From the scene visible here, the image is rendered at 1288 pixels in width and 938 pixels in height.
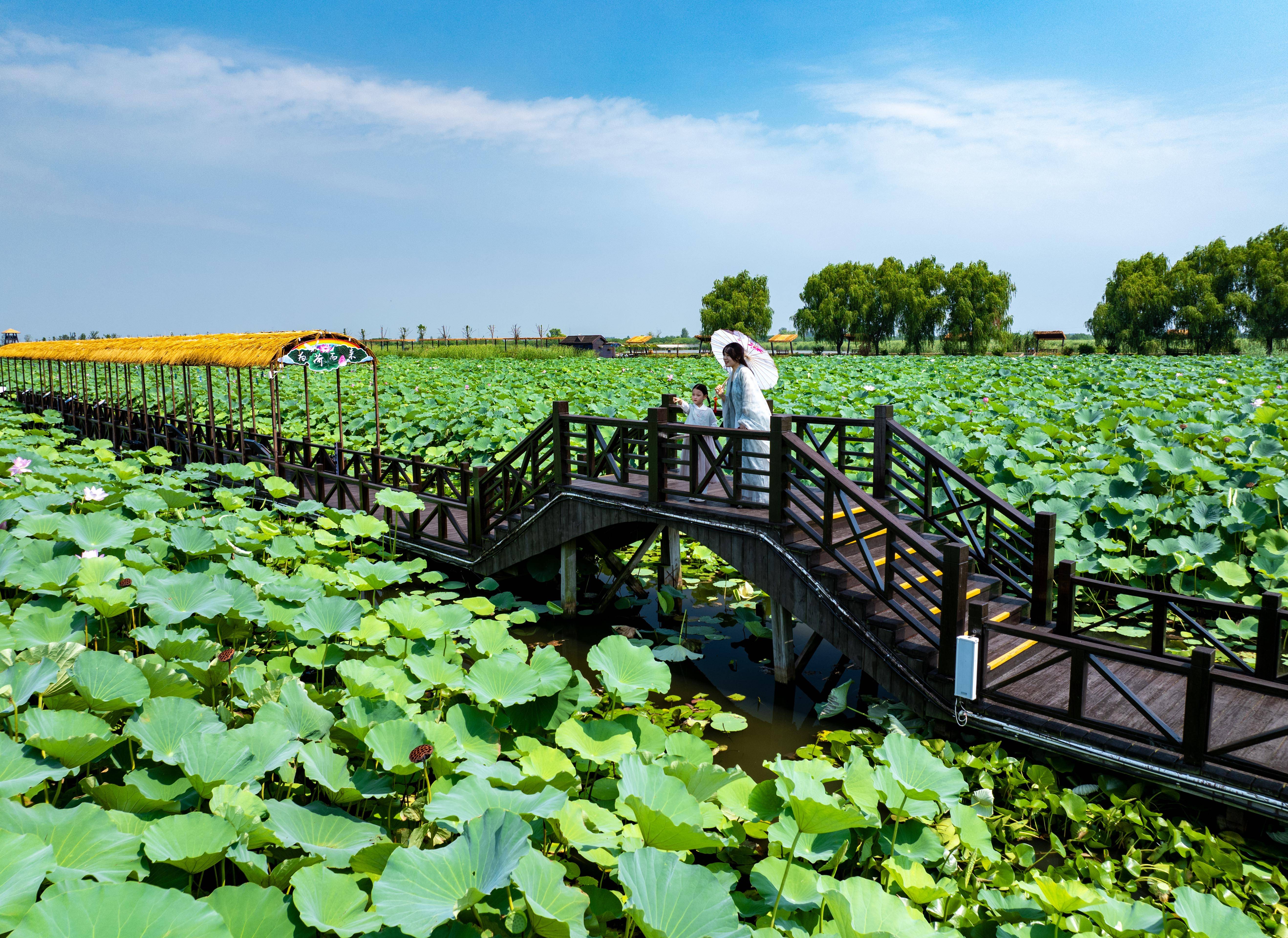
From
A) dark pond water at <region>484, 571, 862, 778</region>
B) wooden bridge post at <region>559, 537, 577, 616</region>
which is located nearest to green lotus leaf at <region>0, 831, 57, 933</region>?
dark pond water at <region>484, 571, 862, 778</region>

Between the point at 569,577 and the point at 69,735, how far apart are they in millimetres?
5074

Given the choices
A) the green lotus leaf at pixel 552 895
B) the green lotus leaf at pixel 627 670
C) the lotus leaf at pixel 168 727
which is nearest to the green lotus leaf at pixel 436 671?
the green lotus leaf at pixel 627 670

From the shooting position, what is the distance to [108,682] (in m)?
2.94

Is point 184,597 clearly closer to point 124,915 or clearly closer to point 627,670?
point 627,670

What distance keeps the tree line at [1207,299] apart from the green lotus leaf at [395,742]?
157ft

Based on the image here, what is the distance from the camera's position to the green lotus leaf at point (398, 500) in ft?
22.7

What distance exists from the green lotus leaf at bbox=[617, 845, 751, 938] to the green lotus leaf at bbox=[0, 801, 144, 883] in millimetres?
1345

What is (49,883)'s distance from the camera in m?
2.40

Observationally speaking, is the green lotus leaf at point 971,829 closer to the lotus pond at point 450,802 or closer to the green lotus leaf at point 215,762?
the lotus pond at point 450,802

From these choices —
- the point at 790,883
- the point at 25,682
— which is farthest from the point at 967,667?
the point at 25,682

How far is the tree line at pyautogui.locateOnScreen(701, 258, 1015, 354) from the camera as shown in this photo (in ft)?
156

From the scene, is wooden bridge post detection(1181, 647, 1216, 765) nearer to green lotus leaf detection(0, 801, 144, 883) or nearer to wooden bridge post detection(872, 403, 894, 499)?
wooden bridge post detection(872, 403, 894, 499)

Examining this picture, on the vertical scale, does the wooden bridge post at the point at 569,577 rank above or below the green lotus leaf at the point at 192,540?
below

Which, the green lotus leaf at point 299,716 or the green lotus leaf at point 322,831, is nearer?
the green lotus leaf at point 322,831
